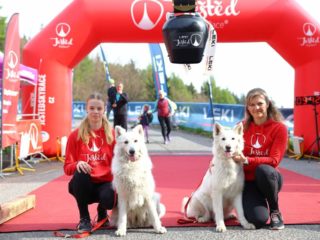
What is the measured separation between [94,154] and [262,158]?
5.11 feet

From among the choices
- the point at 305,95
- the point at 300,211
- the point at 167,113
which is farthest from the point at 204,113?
the point at 300,211

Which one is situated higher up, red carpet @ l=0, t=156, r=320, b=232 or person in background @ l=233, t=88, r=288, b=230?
person in background @ l=233, t=88, r=288, b=230

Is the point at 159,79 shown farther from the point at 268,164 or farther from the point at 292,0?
the point at 268,164

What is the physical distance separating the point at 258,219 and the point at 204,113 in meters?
16.3

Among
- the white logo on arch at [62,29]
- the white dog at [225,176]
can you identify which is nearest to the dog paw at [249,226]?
the white dog at [225,176]

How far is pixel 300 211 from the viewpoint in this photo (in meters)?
4.66

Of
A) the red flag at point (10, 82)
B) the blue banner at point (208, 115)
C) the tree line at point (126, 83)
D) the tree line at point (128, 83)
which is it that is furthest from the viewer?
the tree line at point (128, 83)

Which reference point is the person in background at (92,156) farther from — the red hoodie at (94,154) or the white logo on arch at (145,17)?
the white logo on arch at (145,17)

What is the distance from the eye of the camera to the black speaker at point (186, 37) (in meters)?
3.56

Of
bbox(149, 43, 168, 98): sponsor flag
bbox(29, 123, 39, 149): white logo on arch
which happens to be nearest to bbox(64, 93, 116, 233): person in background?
bbox(29, 123, 39, 149): white logo on arch

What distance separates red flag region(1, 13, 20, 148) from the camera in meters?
6.47

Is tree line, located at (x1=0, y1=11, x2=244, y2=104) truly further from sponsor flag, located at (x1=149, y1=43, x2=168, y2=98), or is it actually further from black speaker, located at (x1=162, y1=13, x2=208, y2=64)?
black speaker, located at (x1=162, y1=13, x2=208, y2=64)

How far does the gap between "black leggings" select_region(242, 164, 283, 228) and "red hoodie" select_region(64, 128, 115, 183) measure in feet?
4.34

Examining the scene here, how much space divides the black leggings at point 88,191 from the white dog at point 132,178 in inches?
3.8
